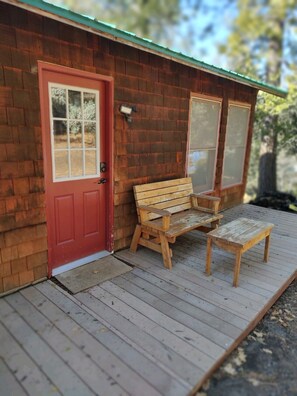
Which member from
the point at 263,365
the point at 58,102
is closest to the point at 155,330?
the point at 263,365

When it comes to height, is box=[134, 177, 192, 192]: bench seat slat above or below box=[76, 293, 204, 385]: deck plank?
above

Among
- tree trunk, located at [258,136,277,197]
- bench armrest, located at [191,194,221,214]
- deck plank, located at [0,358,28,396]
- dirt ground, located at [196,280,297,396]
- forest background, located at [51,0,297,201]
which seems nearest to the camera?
deck plank, located at [0,358,28,396]

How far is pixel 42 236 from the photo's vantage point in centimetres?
262

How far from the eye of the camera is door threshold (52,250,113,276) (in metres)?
2.84

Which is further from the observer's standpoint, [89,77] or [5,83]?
[89,77]

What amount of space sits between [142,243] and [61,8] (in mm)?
2362

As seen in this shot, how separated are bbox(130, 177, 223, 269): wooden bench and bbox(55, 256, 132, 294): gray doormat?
1.32 feet

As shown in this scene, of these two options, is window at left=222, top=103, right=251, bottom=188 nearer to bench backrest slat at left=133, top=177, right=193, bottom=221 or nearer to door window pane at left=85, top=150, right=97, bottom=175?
bench backrest slat at left=133, top=177, right=193, bottom=221

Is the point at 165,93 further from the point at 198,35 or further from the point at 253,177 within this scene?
the point at 253,177

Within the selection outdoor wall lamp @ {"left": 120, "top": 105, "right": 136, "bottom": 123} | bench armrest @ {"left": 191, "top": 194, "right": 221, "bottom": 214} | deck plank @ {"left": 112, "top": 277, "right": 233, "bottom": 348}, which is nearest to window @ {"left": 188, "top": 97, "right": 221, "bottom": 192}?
bench armrest @ {"left": 191, "top": 194, "right": 221, "bottom": 214}

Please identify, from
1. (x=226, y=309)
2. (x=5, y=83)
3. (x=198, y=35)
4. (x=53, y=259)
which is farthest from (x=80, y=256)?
(x=198, y=35)

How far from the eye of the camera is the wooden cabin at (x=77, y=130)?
88.9 inches

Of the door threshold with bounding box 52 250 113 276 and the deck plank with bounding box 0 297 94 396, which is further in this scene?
the door threshold with bounding box 52 250 113 276

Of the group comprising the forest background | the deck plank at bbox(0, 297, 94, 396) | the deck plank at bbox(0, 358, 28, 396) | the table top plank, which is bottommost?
the deck plank at bbox(0, 358, 28, 396)
